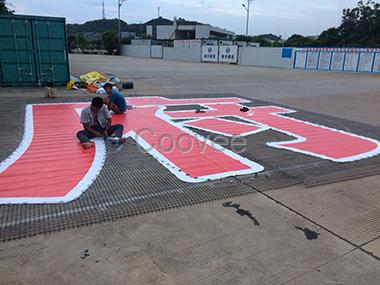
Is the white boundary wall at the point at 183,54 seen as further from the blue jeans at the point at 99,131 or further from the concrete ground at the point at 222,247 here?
the concrete ground at the point at 222,247

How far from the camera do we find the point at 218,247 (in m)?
2.90

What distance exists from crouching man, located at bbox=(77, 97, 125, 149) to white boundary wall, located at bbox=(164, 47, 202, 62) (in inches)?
1410

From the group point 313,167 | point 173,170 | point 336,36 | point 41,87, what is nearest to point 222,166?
point 173,170

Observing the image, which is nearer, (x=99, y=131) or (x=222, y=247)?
(x=222, y=247)

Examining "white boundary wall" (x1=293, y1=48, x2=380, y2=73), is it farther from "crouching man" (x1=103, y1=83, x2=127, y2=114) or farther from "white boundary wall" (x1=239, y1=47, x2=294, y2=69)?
"crouching man" (x1=103, y1=83, x2=127, y2=114)

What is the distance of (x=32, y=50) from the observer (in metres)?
12.5

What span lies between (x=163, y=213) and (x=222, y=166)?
1670 millimetres

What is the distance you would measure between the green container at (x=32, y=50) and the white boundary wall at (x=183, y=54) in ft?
94.6

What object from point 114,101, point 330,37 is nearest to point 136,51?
point 330,37

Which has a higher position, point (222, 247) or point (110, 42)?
point (110, 42)

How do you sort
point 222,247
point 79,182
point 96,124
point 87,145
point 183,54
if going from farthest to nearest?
point 183,54, point 96,124, point 87,145, point 79,182, point 222,247

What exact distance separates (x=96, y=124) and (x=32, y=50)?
833cm

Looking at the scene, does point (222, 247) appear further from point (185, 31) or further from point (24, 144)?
point (185, 31)

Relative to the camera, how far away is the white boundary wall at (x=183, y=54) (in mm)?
40812
